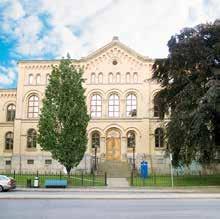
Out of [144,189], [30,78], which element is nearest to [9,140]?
[30,78]

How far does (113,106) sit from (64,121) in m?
17.1

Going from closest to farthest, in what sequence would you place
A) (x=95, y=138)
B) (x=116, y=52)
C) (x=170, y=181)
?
(x=170, y=181) → (x=95, y=138) → (x=116, y=52)

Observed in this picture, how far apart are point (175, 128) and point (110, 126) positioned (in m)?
18.0

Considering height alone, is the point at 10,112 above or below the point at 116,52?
below

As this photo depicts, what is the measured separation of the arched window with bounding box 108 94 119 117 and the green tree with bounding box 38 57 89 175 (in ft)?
51.5

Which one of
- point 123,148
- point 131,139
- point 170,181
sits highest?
point 131,139

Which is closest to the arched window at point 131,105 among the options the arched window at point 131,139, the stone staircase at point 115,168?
the arched window at point 131,139

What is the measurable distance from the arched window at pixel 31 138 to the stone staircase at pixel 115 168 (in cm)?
934

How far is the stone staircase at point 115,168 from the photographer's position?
135 ft

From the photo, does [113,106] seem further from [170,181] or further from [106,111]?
[170,181]

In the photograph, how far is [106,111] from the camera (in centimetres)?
4797

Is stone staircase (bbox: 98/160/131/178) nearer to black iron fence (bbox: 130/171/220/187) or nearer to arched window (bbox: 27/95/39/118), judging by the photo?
black iron fence (bbox: 130/171/220/187)

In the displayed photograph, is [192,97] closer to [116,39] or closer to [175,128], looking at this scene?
[175,128]

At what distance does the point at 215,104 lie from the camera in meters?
28.5
